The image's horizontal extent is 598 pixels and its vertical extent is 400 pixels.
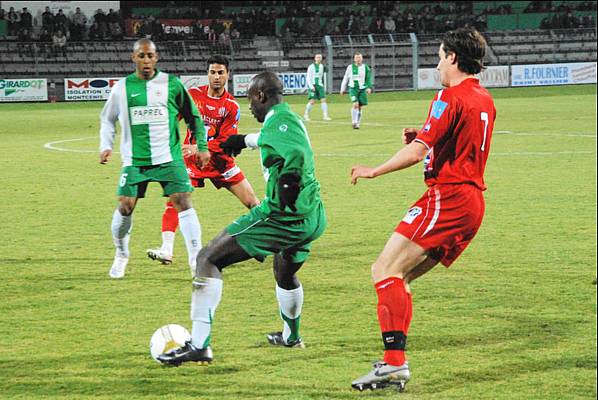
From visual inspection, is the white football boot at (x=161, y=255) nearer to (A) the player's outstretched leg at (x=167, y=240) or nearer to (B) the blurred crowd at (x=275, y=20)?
(A) the player's outstretched leg at (x=167, y=240)

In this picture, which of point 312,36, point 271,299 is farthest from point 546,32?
point 271,299

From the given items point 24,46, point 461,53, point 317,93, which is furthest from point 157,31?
point 461,53

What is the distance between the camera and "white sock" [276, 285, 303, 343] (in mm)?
6527

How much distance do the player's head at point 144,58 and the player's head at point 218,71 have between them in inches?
54.1

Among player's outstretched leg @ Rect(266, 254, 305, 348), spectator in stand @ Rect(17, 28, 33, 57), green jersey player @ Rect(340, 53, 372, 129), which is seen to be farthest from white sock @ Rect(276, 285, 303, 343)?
spectator in stand @ Rect(17, 28, 33, 57)

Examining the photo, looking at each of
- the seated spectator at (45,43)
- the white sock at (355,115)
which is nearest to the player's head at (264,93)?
the white sock at (355,115)

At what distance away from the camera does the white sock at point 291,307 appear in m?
6.53

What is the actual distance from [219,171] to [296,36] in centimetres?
4027

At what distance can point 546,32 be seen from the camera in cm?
5116

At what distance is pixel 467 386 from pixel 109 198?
390 inches

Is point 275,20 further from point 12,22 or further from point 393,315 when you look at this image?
point 393,315

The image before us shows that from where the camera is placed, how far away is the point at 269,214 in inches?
241

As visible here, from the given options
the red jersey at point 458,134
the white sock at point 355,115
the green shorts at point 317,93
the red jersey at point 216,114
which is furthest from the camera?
the green shorts at point 317,93

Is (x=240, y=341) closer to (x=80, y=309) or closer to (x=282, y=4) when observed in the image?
(x=80, y=309)
